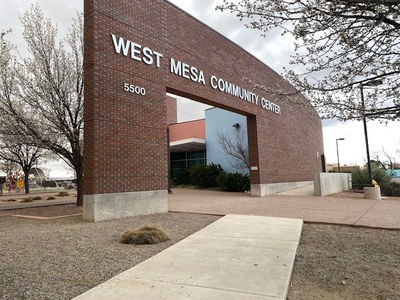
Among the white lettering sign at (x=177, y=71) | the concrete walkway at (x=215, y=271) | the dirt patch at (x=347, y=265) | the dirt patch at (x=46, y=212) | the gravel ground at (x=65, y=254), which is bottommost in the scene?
the dirt patch at (x=347, y=265)

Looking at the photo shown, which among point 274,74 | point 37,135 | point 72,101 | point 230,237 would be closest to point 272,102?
point 274,74

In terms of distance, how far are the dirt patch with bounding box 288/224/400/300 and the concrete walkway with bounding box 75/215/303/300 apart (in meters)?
0.23

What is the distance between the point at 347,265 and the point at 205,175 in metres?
20.3

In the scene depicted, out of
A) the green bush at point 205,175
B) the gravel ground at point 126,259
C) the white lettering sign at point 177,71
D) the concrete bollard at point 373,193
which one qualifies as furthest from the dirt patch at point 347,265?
the green bush at point 205,175

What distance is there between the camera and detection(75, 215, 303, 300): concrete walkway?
355cm

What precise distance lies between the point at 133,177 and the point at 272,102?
39.2 ft

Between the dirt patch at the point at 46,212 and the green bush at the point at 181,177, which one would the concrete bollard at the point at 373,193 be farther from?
the green bush at the point at 181,177

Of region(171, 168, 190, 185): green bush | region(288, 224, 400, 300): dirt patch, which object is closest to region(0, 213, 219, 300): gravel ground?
region(288, 224, 400, 300): dirt patch

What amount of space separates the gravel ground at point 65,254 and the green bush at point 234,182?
12727 mm

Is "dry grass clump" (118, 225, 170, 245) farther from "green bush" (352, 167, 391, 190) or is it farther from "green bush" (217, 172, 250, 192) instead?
"green bush" (352, 167, 391, 190)

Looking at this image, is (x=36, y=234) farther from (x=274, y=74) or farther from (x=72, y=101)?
(x=274, y=74)

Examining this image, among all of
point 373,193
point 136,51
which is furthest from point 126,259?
point 373,193

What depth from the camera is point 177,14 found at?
40.3 feet

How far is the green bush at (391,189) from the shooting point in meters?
18.2
